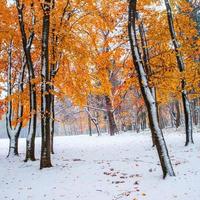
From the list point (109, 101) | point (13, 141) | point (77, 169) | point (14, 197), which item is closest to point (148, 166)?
point (77, 169)

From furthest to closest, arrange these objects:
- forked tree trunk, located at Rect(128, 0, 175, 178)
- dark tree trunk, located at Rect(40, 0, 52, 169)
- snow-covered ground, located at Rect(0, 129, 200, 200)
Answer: dark tree trunk, located at Rect(40, 0, 52, 169), forked tree trunk, located at Rect(128, 0, 175, 178), snow-covered ground, located at Rect(0, 129, 200, 200)

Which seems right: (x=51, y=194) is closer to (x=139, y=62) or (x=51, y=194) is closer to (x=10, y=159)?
(x=139, y=62)

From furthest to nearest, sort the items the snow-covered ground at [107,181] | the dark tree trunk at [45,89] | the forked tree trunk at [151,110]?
the dark tree trunk at [45,89]
the forked tree trunk at [151,110]
the snow-covered ground at [107,181]

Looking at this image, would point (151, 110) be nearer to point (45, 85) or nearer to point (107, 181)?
point (107, 181)

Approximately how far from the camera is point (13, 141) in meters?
20.2

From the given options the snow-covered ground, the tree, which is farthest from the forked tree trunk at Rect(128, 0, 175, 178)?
the tree

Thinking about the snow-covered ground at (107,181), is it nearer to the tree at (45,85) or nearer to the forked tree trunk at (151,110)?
the forked tree trunk at (151,110)

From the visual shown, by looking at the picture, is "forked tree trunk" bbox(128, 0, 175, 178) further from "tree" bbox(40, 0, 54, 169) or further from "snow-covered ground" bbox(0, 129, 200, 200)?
"tree" bbox(40, 0, 54, 169)

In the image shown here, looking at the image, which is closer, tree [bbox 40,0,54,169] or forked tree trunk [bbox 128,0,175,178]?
forked tree trunk [bbox 128,0,175,178]

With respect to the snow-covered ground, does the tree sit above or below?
above

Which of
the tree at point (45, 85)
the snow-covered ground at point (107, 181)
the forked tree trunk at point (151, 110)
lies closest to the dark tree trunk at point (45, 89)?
the tree at point (45, 85)

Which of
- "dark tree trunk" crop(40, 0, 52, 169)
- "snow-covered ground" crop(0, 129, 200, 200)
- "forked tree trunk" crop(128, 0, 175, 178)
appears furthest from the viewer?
"dark tree trunk" crop(40, 0, 52, 169)

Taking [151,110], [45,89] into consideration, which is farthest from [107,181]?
[45,89]

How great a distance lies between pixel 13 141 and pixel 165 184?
12927mm
